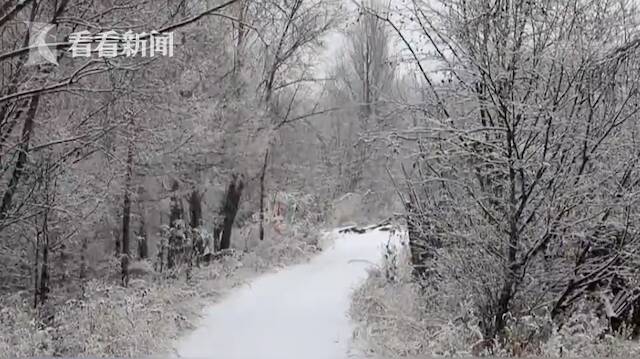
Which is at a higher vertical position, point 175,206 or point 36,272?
point 175,206

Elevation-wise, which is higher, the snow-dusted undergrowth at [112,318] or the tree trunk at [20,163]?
the tree trunk at [20,163]

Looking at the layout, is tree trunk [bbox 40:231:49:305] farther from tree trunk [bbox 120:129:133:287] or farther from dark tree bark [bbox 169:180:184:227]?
dark tree bark [bbox 169:180:184:227]

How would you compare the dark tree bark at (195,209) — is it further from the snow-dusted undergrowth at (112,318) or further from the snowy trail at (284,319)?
the snow-dusted undergrowth at (112,318)

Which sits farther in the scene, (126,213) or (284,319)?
(126,213)

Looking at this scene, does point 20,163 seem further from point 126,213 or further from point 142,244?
point 142,244

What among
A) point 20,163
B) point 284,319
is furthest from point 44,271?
point 284,319

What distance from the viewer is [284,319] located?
789 cm

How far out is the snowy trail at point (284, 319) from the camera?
246 inches

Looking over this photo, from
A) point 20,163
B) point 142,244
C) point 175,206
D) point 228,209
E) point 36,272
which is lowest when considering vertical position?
point 142,244

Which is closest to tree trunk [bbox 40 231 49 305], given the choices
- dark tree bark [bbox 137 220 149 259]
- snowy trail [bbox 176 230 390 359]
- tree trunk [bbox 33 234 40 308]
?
tree trunk [bbox 33 234 40 308]

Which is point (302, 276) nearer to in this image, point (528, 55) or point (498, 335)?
point (498, 335)

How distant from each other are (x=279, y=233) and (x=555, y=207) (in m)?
12.6

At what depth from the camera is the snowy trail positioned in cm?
624

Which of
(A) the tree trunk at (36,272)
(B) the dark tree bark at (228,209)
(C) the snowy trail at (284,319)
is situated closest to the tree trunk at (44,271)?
(A) the tree trunk at (36,272)
